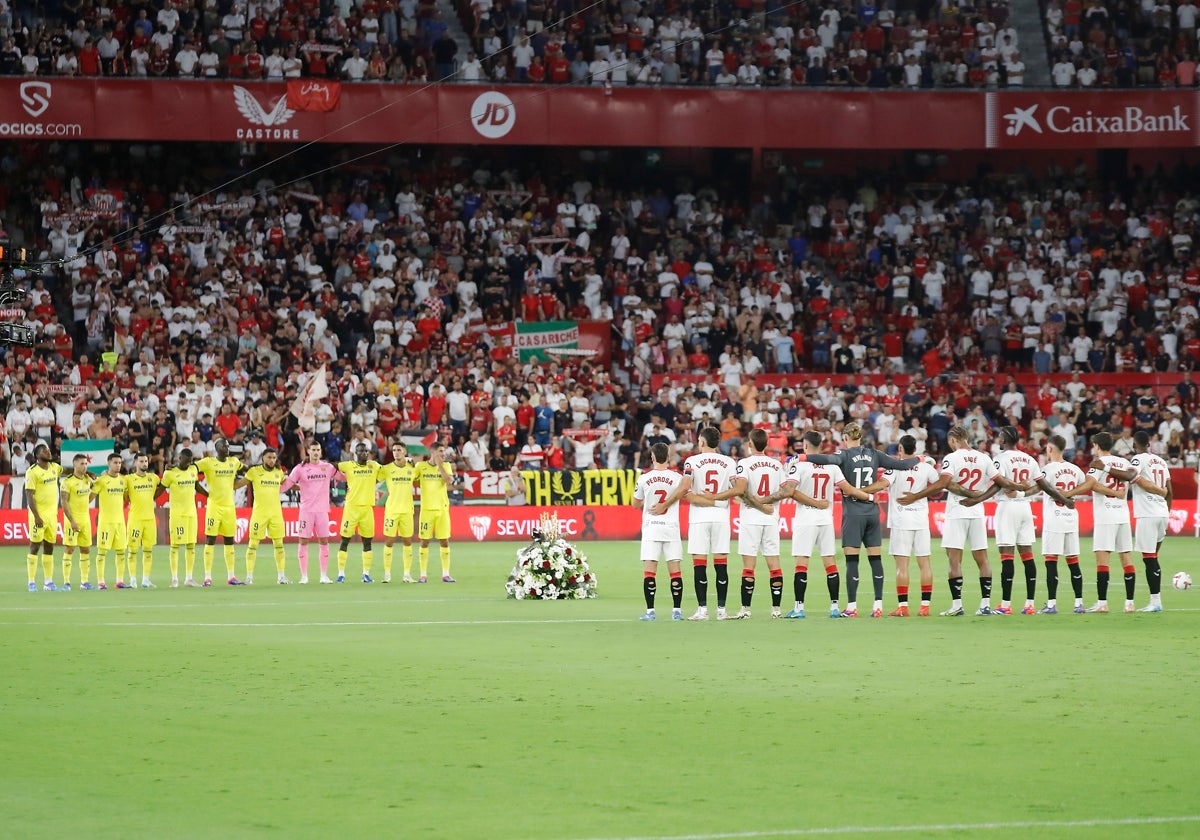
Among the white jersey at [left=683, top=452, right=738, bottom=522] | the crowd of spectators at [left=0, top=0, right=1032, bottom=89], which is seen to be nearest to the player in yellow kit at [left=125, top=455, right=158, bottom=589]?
the white jersey at [left=683, top=452, right=738, bottom=522]

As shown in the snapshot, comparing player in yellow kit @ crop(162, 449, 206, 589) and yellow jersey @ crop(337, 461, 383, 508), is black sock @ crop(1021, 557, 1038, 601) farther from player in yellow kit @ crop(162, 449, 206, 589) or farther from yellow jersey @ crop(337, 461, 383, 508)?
player in yellow kit @ crop(162, 449, 206, 589)

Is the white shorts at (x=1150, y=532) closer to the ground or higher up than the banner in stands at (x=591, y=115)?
closer to the ground

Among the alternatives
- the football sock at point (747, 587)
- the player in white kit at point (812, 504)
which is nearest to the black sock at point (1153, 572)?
the player in white kit at point (812, 504)

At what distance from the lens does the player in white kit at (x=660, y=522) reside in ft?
62.2

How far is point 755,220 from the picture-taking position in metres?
48.1

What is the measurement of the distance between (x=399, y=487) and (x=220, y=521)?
2.83 m

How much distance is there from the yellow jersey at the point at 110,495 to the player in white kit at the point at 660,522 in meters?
10.2

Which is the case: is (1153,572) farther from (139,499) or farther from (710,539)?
(139,499)

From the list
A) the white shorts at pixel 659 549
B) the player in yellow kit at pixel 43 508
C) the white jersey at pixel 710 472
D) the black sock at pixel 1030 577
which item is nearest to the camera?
the white jersey at pixel 710 472

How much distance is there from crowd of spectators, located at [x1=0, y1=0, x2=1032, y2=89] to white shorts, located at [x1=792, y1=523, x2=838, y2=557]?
26.6 metres

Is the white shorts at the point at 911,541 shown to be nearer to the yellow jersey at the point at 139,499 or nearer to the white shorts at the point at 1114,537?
the white shorts at the point at 1114,537

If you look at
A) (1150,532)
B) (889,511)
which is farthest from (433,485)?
(1150,532)

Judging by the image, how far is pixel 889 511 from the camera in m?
19.6

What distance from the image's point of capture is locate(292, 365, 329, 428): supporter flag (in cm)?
3647
